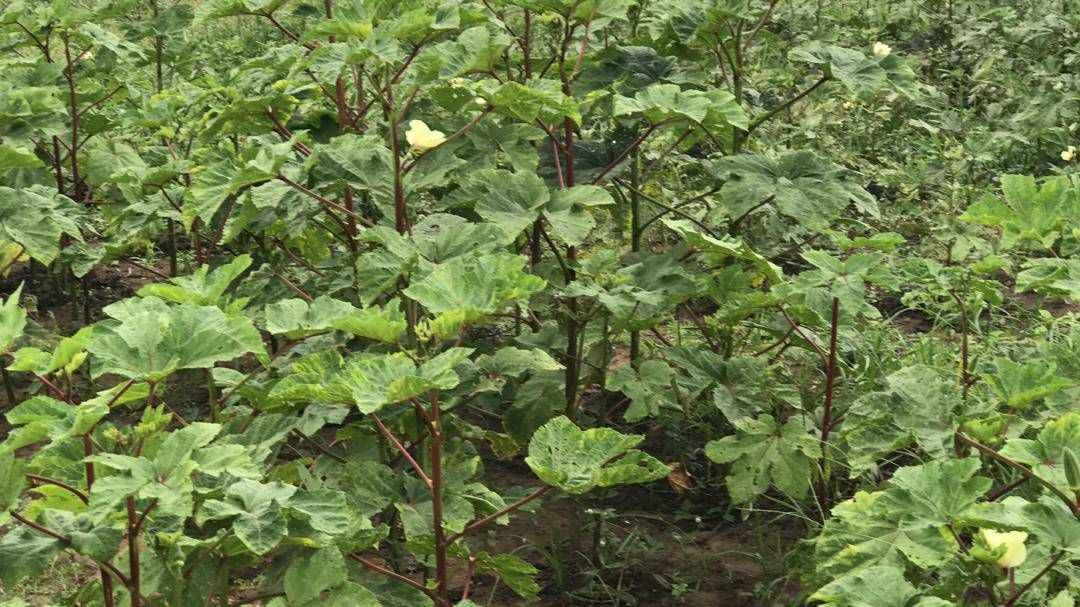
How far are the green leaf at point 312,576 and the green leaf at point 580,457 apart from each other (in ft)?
1.33

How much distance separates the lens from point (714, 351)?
3805 mm

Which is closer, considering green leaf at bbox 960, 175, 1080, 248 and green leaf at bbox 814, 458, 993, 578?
green leaf at bbox 814, 458, 993, 578

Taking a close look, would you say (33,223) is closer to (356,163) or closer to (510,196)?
(356,163)

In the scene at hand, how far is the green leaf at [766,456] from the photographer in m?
3.16

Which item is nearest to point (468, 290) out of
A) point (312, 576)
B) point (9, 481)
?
point (312, 576)

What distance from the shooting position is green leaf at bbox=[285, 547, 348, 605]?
239cm

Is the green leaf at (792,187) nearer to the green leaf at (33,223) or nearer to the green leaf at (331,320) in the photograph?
the green leaf at (331,320)

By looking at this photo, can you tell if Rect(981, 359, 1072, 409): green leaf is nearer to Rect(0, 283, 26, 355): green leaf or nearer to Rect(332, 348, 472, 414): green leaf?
Rect(332, 348, 472, 414): green leaf

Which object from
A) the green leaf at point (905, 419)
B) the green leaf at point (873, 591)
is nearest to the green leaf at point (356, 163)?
the green leaf at point (905, 419)

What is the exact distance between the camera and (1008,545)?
2121 mm

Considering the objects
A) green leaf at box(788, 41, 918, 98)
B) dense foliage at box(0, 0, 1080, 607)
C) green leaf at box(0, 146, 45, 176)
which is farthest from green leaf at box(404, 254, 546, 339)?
green leaf at box(0, 146, 45, 176)

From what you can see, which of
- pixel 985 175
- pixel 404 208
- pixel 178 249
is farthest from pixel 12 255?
pixel 985 175

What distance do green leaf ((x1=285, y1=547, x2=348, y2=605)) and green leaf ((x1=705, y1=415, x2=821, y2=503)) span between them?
1.14m

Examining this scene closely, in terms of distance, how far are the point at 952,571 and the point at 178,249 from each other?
3551 millimetres
